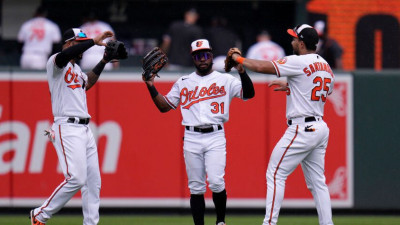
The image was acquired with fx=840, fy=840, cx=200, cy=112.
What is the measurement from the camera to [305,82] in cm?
802

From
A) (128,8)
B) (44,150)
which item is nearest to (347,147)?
(44,150)

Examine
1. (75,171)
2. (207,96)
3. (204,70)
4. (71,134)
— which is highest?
(204,70)

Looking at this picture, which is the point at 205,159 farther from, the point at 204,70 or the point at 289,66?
the point at 289,66

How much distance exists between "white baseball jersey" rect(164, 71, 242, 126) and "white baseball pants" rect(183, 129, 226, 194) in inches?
5.9

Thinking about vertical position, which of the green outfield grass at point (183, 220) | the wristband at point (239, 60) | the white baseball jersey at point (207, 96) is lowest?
the green outfield grass at point (183, 220)

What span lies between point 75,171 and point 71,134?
0.36m

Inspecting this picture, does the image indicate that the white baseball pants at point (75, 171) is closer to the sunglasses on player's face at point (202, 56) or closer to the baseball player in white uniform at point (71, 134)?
the baseball player in white uniform at point (71, 134)

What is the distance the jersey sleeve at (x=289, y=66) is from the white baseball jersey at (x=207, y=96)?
0.69 m

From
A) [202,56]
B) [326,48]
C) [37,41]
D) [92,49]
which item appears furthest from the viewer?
[37,41]

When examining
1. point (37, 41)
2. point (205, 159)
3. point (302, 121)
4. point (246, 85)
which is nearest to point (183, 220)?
point (205, 159)

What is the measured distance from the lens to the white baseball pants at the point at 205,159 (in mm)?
8320

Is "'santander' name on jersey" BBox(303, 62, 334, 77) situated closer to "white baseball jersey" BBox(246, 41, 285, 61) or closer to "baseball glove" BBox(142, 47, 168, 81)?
"baseball glove" BBox(142, 47, 168, 81)

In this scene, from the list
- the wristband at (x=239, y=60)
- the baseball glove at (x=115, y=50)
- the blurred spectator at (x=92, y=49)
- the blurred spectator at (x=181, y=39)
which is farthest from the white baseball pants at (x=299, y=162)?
the blurred spectator at (x=181, y=39)

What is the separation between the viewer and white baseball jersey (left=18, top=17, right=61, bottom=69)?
544 inches
